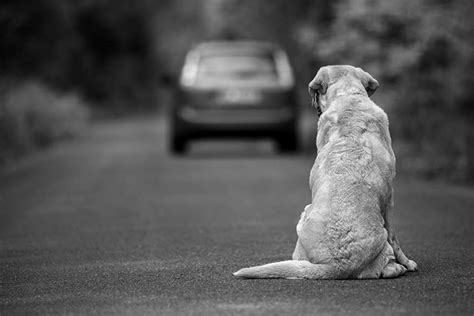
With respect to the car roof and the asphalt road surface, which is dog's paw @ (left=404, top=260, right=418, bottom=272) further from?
the car roof

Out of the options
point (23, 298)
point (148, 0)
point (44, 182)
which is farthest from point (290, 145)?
point (148, 0)

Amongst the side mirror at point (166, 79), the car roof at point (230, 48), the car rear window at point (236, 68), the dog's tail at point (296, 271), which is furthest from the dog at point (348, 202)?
the side mirror at point (166, 79)

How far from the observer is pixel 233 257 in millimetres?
7992

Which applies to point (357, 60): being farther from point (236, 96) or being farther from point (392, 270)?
point (392, 270)

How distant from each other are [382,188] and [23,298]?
2342mm

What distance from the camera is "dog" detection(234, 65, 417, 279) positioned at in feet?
21.3

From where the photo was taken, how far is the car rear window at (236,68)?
1947 centimetres

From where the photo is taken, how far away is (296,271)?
6.60m

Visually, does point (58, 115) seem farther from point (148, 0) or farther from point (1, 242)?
point (148, 0)

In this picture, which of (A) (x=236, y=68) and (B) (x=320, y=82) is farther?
(A) (x=236, y=68)

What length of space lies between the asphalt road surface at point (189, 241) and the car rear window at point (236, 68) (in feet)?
6.20

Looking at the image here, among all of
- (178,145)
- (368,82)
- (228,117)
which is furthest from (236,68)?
(368,82)

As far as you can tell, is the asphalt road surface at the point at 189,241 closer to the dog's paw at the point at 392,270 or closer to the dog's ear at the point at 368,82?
the dog's paw at the point at 392,270

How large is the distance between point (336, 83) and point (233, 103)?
12.0 metres
